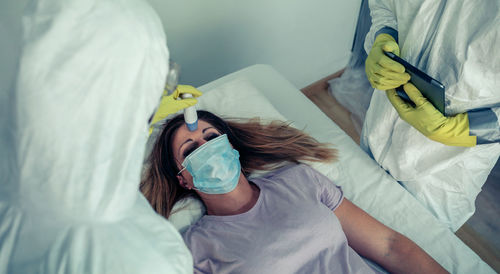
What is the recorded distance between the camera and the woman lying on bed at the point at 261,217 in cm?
98

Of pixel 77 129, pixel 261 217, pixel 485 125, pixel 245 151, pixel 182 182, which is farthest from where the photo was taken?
pixel 245 151

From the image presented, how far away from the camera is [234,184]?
1040 mm

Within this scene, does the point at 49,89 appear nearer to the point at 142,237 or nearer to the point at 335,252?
the point at 142,237

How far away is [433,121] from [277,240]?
62cm

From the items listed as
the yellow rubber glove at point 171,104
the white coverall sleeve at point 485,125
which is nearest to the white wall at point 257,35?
the yellow rubber glove at point 171,104

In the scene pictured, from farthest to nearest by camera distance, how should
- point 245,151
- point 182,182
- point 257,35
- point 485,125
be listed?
point 257,35 → point 245,151 → point 182,182 → point 485,125

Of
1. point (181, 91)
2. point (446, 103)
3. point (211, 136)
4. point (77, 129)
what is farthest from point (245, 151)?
point (77, 129)

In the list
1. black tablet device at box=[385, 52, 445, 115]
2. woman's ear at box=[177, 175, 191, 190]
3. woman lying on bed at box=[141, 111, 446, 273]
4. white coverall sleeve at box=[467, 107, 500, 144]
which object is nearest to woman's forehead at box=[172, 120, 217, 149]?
woman lying on bed at box=[141, 111, 446, 273]

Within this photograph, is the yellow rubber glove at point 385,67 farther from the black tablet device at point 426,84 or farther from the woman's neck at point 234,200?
the woman's neck at point 234,200

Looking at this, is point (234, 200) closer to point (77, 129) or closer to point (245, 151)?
point (245, 151)

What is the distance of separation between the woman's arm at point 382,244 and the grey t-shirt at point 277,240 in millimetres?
84

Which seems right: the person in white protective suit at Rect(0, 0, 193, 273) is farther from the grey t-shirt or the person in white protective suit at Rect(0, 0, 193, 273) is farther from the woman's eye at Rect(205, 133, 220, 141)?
the woman's eye at Rect(205, 133, 220, 141)

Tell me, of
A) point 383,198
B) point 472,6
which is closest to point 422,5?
point 472,6

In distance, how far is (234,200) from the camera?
1.09 metres
